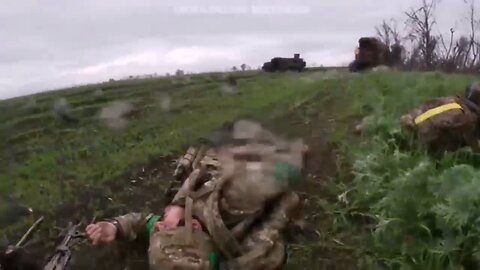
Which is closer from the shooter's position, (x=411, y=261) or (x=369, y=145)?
(x=411, y=261)

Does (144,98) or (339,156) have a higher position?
(144,98)

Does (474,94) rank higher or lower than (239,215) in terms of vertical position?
higher

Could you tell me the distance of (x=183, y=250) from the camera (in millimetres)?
3152

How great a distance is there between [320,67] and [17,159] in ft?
8.56

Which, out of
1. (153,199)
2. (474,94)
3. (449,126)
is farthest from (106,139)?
(474,94)

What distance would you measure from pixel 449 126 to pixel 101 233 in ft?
8.05

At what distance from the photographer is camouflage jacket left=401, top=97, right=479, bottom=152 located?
4.78 metres

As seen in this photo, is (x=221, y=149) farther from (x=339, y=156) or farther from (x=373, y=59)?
(x=373, y=59)

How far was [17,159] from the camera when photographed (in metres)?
5.22

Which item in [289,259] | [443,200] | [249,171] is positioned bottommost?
[289,259]

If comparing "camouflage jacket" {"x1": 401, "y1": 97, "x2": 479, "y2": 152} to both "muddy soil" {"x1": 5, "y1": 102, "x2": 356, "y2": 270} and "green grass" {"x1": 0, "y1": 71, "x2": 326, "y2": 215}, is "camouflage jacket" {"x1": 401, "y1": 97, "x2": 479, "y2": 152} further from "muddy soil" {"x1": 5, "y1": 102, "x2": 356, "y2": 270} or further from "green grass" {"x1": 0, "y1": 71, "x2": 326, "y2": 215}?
"green grass" {"x1": 0, "y1": 71, "x2": 326, "y2": 215}

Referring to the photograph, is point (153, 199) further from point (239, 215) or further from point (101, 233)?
point (101, 233)

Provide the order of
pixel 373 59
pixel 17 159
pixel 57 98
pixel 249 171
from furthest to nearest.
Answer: pixel 373 59 < pixel 57 98 < pixel 17 159 < pixel 249 171

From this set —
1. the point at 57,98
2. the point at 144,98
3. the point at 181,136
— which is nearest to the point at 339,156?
the point at 181,136
